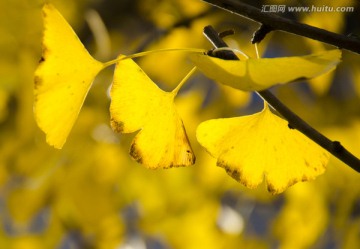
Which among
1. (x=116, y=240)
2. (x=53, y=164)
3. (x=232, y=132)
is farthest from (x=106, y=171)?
(x=232, y=132)

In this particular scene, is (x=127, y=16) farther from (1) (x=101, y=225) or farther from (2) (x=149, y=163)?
(2) (x=149, y=163)

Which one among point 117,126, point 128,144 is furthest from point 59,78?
point 128,144

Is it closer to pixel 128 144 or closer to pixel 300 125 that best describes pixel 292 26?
pixel 300 125

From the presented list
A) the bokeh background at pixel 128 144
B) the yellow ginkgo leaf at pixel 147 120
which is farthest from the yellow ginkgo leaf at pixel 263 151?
the bokeh background at pixel 128 144

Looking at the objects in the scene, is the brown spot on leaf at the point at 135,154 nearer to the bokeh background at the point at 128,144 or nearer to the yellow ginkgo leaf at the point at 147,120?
the yellow ginkgo leaf at the point at 147,120

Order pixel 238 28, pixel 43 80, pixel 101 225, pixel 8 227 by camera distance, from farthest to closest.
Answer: pixel 8 227 < pixel 101 225 < pixel 238 28 < pixel 43 80

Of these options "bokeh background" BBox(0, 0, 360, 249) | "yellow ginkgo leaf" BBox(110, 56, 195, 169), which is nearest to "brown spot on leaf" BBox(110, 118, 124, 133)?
"yellow ginkgo leaf" BBox(110, 56, 195, 169)

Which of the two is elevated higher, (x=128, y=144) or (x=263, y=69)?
(x=263, y=69)

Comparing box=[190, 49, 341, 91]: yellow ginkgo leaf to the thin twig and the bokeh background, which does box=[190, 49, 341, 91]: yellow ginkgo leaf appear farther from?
the bokeh background
